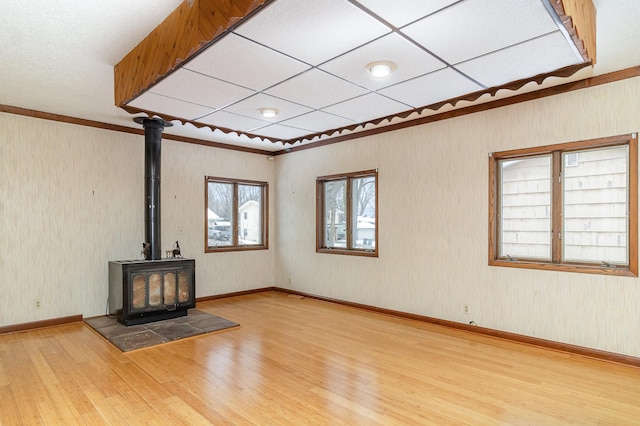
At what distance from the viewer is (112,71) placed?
11.4 ft

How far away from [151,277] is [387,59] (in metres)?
3.91

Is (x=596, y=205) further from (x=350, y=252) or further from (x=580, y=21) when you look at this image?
(x=350, y=252)

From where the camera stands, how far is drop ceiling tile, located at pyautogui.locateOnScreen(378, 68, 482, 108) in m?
3.37

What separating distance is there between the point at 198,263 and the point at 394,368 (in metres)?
3.96

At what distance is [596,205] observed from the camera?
372 centimetres

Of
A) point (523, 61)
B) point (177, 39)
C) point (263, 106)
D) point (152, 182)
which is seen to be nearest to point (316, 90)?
point (263, 106)

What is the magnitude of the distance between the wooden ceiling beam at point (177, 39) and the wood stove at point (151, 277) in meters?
1.86

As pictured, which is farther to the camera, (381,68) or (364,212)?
(364,212)

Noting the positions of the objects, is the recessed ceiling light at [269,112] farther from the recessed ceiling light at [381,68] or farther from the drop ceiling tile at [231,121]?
the recessed ceiling light at [381,68]

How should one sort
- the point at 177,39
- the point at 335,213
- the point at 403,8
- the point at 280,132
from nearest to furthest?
the point at 403,8 < the point at 177,39 < the point at 280,132 < the point at 335,213

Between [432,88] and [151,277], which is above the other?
[432,88]

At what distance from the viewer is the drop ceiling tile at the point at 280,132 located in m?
5.14

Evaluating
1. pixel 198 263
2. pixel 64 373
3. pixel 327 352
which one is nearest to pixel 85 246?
pixel 198 263

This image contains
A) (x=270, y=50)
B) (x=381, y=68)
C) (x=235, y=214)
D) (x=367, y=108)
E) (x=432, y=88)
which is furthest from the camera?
(x=235, y=214)
